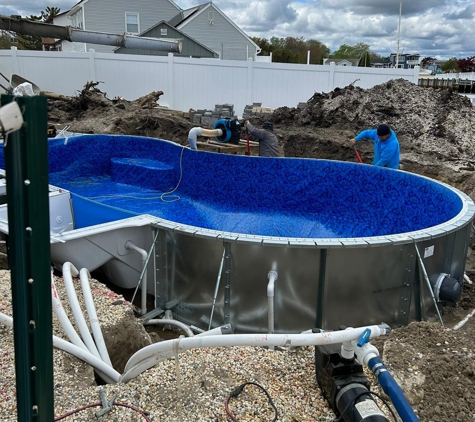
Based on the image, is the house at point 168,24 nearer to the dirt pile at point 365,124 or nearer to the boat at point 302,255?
the dirt pile at point 365,124

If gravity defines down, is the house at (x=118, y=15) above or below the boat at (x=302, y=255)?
above

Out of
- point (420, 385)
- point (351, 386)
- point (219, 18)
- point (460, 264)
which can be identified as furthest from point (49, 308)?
point (219, 18)

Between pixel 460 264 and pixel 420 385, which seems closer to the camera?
pixel 420 385

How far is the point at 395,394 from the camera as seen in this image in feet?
6.51

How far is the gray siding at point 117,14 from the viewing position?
2808cm

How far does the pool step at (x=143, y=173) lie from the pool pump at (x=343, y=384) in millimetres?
7411

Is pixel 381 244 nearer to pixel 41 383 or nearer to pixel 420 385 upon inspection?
pixel 420 385

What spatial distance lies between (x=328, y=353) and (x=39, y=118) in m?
1.83

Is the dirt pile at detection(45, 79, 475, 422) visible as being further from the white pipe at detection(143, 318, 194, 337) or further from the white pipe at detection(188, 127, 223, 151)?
the white pipe at detection(188, 127, 223, 151)

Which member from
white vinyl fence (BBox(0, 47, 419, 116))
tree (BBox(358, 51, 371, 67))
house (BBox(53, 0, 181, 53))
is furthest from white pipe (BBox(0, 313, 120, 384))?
tree (BBox(358, 51, 371, 67))

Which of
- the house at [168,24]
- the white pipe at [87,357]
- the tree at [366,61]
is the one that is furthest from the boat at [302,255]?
the tree at [366,61]

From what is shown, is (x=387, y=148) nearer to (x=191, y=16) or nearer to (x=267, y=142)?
(x=267, y=142)

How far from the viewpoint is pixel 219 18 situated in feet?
101

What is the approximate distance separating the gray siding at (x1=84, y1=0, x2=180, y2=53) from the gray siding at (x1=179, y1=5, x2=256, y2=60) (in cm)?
232
